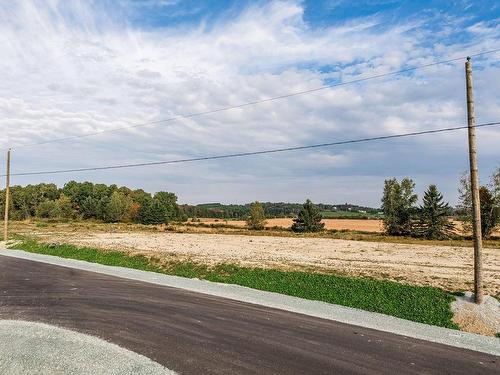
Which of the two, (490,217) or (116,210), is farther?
(116,210)

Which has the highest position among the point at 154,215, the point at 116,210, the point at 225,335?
the point at 116,210

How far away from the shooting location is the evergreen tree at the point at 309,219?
81875 millimetres

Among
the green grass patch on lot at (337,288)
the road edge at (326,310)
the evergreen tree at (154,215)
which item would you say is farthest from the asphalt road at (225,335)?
the evergreen tree at (154,215)

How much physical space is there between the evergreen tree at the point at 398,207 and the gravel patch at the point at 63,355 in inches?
2665

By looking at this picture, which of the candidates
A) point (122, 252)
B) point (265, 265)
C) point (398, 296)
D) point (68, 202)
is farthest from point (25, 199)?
point (398, 296)

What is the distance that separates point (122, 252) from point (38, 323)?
19358mm

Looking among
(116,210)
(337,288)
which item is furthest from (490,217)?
(116,210)

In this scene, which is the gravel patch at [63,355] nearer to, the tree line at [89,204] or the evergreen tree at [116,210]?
the tree line at [89,204]

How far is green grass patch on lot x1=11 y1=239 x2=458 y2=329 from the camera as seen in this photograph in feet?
47.6

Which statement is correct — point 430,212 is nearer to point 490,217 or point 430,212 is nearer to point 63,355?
point 490,217

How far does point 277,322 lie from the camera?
41.5ft

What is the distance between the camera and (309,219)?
269 feet

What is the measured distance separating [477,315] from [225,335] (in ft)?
28.1

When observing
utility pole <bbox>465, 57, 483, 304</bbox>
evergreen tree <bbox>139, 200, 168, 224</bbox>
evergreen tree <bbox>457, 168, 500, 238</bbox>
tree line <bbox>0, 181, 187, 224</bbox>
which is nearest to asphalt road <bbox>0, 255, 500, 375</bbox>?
utility pole <bbox>465, 57, 483, 304</bbox>
